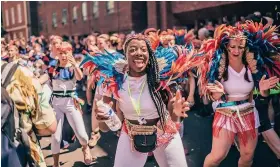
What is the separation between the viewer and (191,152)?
5594mm

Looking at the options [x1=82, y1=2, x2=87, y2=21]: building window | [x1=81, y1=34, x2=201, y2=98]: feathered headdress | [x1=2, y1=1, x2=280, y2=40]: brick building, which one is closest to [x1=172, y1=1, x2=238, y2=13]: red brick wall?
[x1=2, y1=1, x2=280, y2=40]: brick building

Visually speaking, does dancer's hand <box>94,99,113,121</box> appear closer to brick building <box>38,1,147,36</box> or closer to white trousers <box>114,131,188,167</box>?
white trousers <box>114,131,188,167</box>

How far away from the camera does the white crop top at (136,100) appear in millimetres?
3240

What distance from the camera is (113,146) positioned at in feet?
20.3

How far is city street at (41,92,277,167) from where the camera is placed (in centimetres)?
511

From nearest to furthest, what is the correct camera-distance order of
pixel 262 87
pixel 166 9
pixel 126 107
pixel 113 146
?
pixel 126 107 → pixel 262 87 → pixel 113 146 → pixel 166 9

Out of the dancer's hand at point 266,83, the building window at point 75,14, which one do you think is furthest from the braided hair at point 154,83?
the building window at point 75,14

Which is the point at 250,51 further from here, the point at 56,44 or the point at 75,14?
the point at 75,14

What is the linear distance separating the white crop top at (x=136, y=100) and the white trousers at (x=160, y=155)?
239mm

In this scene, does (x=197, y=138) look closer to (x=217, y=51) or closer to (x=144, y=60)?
(x=217, y=51)

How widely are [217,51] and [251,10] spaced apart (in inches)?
465

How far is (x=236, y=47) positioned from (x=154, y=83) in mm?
1265

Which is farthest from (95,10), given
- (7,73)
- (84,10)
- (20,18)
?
(7,73)

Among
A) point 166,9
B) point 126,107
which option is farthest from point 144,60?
point 166,9
